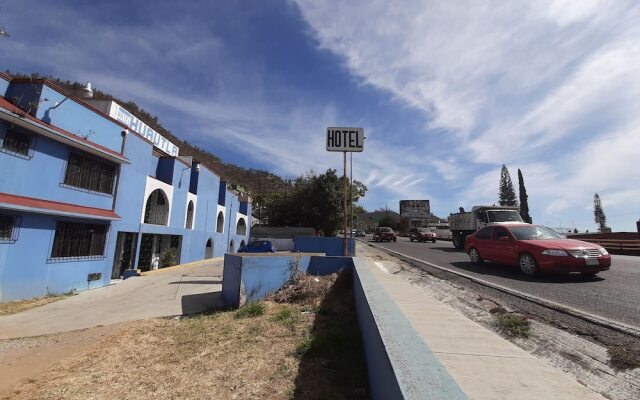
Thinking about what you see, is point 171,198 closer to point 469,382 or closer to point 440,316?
point 440,316

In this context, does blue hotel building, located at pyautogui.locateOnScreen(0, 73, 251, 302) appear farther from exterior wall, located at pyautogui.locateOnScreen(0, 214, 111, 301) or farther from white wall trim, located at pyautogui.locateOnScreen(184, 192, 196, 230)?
white wall trim, located at pyautogui.locateOnScreen(184, 192, 196, 230)

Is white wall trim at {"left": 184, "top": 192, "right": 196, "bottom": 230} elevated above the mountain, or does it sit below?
below

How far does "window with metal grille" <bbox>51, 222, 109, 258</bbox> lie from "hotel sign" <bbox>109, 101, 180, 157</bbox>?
603cm

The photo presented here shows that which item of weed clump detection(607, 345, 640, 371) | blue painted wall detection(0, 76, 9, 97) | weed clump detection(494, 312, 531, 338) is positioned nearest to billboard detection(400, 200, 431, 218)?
blue painted wall detection(0, 76, 9, 97)

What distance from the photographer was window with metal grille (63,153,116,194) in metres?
12.9

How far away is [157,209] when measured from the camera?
65.5ft

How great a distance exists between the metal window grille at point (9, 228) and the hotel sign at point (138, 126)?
7891 mm

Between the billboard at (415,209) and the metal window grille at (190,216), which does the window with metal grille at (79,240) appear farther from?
the billboard at (415,209)

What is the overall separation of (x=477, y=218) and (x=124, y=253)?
19929 mm

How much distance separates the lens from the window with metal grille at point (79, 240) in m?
12.4

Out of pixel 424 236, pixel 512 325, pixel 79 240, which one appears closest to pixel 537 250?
pixel 512 325

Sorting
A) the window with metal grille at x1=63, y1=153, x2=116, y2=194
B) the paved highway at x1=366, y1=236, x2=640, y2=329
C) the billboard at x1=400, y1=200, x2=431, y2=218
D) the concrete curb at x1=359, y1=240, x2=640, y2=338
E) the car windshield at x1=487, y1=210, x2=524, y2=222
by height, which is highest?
the billboard at x1=400, y1=200, x2=431, y2=218

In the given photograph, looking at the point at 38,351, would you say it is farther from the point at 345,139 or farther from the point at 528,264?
the point at 528,264

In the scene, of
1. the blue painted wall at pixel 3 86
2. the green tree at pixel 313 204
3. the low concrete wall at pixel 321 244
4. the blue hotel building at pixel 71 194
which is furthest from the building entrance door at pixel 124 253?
the green tree at pixel 313 204
